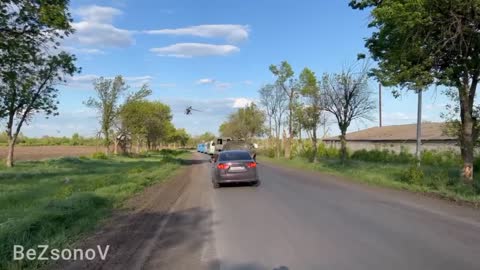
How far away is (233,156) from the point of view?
65.0 feet

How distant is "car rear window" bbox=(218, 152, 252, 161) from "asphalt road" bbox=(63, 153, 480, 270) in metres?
5.00

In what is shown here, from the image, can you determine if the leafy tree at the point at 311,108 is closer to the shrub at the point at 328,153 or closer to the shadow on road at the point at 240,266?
the shrub at the point at 328,153

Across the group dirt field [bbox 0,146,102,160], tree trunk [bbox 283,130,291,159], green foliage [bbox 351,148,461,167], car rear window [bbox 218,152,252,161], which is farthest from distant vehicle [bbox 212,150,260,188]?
dirt field [bbox 0,146,102,160]

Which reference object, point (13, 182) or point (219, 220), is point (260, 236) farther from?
point (13, 182)

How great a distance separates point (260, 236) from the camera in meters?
8.71

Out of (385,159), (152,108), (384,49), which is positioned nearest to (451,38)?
(384,49)

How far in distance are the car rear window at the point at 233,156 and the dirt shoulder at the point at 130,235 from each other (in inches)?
181

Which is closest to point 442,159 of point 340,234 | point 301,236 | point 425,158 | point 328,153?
point 425,158

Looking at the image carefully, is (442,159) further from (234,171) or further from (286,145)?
(286,145)

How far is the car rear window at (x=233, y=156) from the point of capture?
19562mm

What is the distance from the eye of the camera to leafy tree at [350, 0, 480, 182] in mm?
14406

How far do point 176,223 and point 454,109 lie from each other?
55.2 ft

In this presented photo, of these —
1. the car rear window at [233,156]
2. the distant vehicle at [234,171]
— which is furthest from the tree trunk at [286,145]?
the distant vehicle at [234,171]

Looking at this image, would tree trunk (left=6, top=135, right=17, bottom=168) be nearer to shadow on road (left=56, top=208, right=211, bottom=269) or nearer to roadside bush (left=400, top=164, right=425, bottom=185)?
shadow on road (left=56, top=208, right=211, bottom=269)
